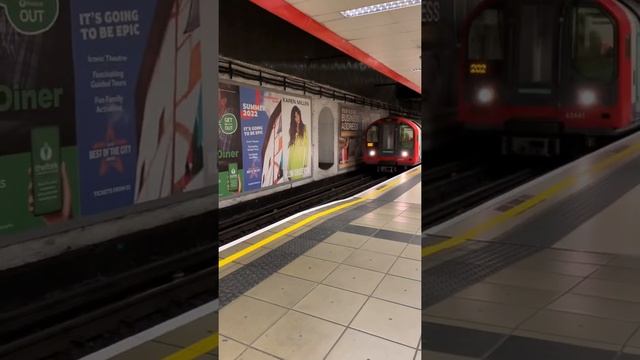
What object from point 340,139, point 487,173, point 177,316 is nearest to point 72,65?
point 177,316

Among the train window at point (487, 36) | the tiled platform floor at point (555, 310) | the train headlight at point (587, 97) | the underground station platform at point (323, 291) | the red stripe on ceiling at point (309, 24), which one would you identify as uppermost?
the red stripe on ceiling at point (309, 24)

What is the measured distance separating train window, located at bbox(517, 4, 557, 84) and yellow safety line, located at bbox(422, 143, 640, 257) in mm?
392

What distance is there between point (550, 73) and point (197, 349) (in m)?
1.84

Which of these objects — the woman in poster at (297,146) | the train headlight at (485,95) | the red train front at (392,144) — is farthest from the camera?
the red train front at (392,144)

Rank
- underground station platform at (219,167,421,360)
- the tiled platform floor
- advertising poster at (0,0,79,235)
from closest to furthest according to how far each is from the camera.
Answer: advertising poster at (0,0,79,235) < the tiled platform floor < underground station platform at (219,167,421,360)

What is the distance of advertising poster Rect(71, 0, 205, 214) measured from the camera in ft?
4.95

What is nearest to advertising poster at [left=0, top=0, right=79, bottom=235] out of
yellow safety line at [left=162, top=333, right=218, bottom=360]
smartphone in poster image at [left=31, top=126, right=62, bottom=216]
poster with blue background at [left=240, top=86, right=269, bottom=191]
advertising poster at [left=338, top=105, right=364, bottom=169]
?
smartphone in poster image at [left=31, top=126, right=62, bottom=216]

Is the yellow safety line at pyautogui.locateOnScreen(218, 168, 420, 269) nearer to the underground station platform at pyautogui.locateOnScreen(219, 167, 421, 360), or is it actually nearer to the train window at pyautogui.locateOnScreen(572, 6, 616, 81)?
the underground station platform at pyautogui.locateOnScreen(219, 167, 421, 360)

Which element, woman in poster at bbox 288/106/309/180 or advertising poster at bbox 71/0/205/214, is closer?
advertising poster at bbox 71/0/205/214

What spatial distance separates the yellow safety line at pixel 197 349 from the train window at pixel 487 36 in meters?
1.66

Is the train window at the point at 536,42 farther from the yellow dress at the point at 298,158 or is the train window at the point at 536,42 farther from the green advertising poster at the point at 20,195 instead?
the yellow dress at the point at 298,158

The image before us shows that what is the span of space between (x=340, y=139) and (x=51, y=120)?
12770 mm

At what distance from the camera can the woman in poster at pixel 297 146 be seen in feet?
34.7

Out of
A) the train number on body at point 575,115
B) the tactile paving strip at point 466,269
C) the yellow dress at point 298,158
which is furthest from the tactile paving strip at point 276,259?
the yellow dress at point 298,158
